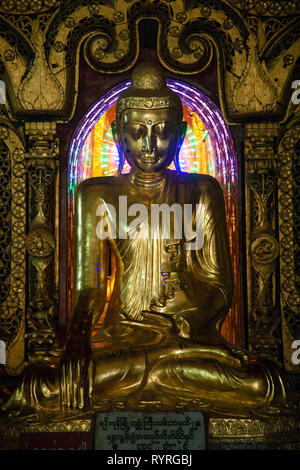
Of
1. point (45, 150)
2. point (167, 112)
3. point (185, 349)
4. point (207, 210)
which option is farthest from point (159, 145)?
point (185, 349)

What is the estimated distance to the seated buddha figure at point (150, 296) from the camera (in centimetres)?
427

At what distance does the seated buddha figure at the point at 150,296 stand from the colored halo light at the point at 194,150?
1.32 ft

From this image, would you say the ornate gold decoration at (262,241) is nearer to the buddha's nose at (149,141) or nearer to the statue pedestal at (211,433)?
the buddha's nose at (149,141)

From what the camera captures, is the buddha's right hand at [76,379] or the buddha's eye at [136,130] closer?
the buddha's right hand at [76,379]

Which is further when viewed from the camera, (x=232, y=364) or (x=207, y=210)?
(x=207, y=210)

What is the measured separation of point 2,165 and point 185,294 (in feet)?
5.60

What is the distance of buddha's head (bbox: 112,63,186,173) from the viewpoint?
16.9 ft
